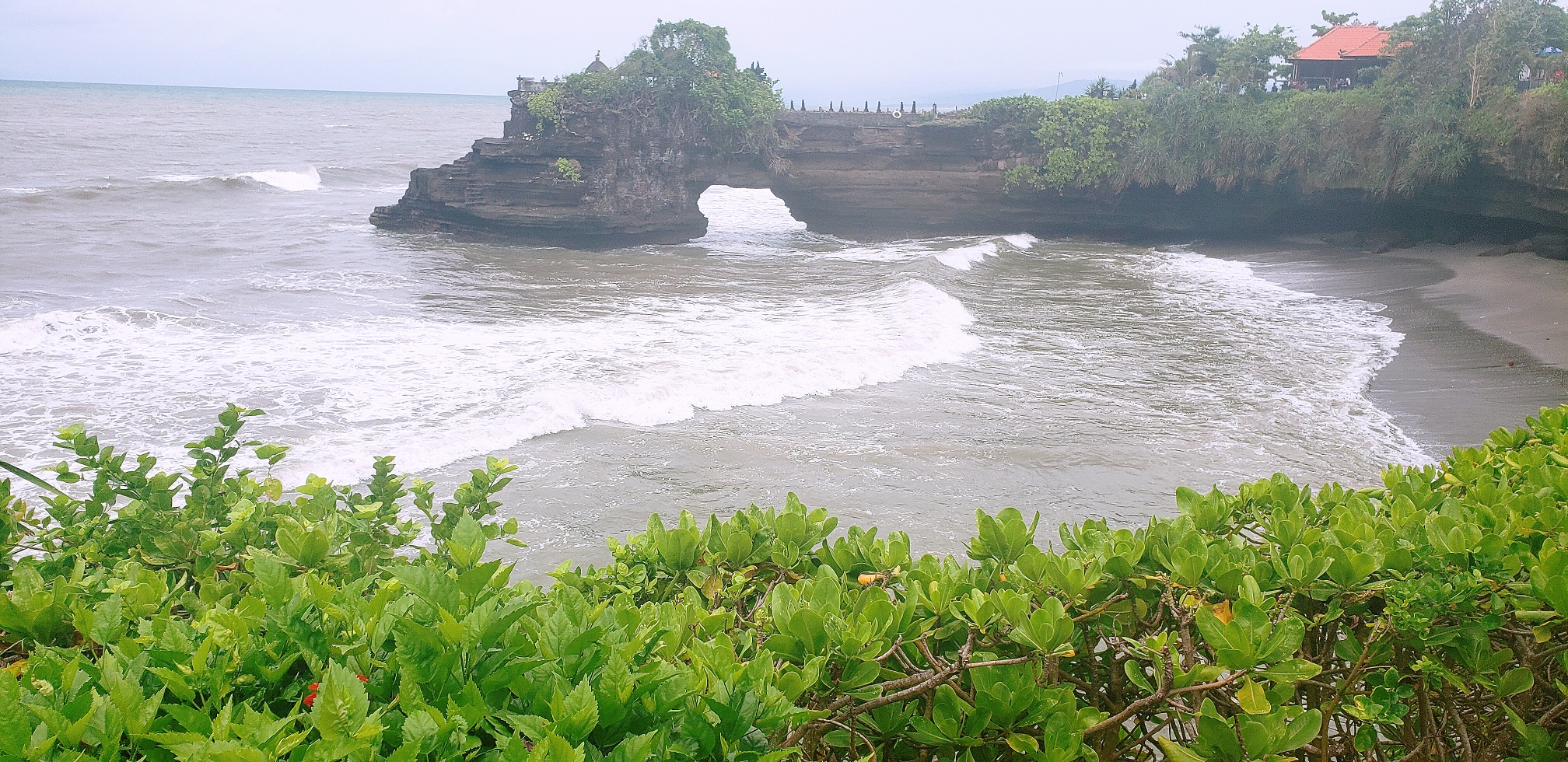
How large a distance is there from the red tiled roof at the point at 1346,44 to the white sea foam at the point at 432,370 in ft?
67.3

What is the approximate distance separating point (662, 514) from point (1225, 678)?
19.1ft

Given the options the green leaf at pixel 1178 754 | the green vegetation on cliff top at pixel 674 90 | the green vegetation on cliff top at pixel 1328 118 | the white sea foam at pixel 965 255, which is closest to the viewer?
the green leaf at pixel 1178 754

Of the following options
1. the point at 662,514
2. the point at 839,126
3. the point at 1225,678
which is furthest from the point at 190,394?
the point at 839,126

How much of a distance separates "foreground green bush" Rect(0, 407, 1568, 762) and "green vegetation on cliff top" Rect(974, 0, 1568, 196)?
64.2ft

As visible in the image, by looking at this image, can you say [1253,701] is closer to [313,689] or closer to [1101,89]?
[313,689]

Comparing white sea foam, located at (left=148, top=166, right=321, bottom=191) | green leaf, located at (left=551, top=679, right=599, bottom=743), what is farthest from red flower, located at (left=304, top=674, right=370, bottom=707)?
white sea foam, located at (left=148, top=166, right=321, bottom=191)

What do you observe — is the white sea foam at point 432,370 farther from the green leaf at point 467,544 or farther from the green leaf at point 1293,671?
the green leaf at point 1293,671

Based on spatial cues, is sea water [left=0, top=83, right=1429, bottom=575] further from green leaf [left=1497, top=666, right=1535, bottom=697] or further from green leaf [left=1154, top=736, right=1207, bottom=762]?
green leaf [left=1154, top=736, right=1207, bottom=762]

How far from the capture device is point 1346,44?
2877cm

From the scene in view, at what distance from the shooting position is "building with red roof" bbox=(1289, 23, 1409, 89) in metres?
27.7

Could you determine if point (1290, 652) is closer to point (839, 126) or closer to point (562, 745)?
point (562, 745)

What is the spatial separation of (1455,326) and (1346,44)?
18.9 meters

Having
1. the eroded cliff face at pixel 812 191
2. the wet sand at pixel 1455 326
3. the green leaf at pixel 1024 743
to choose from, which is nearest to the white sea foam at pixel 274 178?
the eroded cliff face at pixel 812 191

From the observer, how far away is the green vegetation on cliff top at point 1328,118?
18.6 meters
